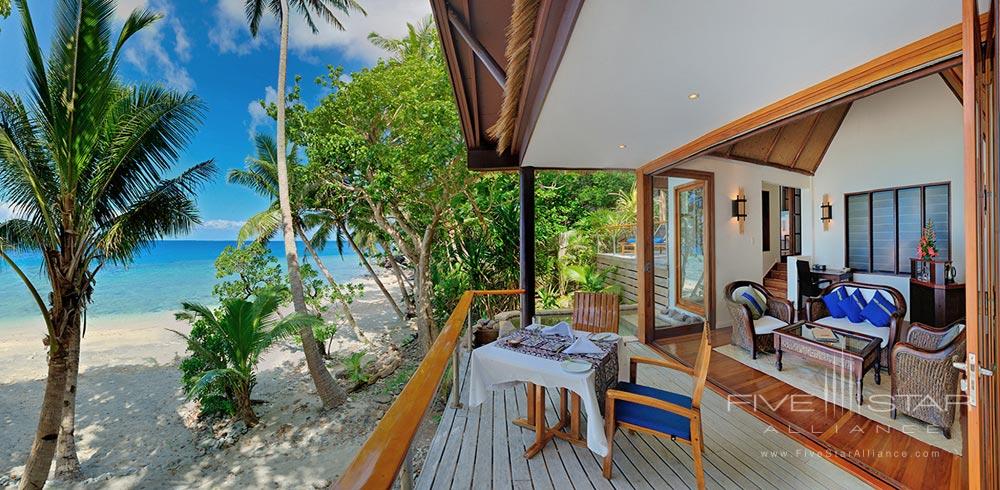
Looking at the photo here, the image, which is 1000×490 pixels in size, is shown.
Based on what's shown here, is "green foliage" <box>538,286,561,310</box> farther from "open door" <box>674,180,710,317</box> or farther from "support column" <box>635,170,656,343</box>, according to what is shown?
"support column" <box>635,170,656,343</box>

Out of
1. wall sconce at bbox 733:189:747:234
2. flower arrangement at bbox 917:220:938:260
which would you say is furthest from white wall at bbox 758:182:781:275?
wall sconce at bbox 733:189:747:234

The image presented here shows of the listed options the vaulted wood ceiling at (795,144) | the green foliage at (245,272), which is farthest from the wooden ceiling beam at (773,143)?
the green foliage at (245,272)

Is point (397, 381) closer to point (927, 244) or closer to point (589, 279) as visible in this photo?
point (589, 279)

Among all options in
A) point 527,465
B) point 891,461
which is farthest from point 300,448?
point 891,461

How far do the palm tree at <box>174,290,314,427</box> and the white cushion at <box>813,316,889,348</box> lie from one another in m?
7.22

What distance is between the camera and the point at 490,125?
4.21 meters

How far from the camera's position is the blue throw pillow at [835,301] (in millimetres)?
4401

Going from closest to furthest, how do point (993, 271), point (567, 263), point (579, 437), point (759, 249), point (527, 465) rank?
1. point (993, 271)
2. point (527, 465)
3. point (579, 437)
4. point (759, 249)
5. point (567, 263)

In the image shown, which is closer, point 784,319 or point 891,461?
point 891,461

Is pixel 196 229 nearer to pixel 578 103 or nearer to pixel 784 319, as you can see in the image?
pixel 578 103

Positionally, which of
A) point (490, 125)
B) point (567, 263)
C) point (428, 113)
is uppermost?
point (428, 113)

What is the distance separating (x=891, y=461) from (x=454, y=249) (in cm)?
691

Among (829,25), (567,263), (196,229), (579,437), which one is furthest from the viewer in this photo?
(567,263)

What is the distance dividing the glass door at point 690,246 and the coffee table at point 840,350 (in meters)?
1.52
